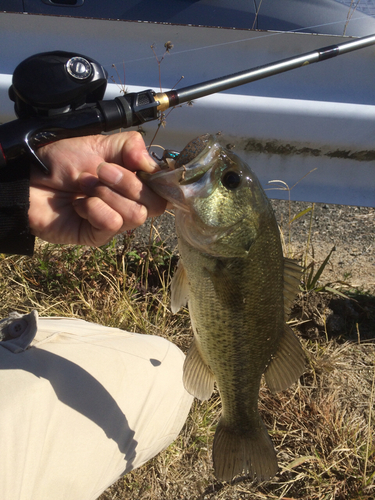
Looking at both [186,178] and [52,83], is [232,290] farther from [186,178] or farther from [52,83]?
[52,83]

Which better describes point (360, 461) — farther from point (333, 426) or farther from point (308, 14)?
point (308, 14)

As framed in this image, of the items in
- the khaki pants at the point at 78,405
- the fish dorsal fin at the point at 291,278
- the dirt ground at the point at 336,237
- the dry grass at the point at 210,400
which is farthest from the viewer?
the dirt ground at the point at 336,237

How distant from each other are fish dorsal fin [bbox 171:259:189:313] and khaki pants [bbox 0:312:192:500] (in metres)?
0.59

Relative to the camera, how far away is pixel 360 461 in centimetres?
218

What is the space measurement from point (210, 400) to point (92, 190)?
1769mm

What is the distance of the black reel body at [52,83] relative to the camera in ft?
5.16

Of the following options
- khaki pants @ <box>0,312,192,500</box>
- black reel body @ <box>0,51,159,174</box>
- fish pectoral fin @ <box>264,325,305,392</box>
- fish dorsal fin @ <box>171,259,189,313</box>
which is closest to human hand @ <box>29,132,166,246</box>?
black reel body @ <box>0,51,159,174</box>

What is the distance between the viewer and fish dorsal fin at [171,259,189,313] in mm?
1548

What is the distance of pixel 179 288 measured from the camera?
5.12 ft

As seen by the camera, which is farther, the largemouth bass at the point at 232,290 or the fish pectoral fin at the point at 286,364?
the fish pectoral fin at the point at 286,364

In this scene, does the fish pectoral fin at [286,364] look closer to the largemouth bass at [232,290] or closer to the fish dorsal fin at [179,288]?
the largemouth bass at [232,290]

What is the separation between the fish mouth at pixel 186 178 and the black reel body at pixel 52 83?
62cm

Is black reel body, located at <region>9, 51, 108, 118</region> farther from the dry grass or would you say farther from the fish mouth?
the dry grass

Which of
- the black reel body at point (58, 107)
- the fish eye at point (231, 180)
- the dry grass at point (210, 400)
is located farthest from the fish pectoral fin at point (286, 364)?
the black reel body at point (58, 107)
